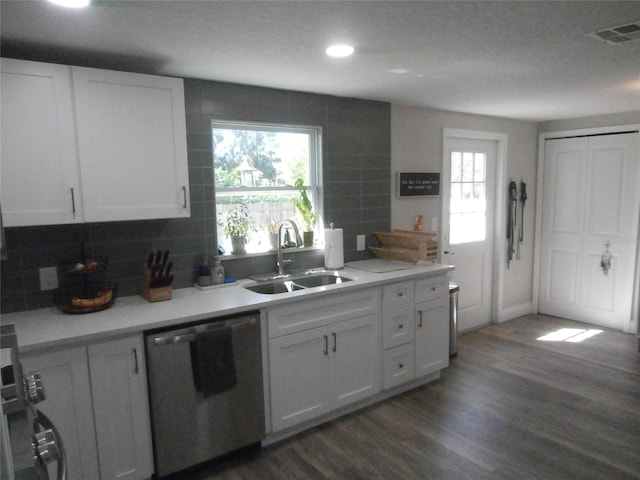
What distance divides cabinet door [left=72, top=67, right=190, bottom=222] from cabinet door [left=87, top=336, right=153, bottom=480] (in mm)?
695

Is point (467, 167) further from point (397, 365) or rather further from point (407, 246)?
point (397, 365)

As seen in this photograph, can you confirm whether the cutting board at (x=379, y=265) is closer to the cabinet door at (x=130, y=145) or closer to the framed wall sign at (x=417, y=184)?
the framed wall sign at (x=417, y=184)

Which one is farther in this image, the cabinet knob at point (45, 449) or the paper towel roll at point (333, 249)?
the paper towel roll at point (333, 249)

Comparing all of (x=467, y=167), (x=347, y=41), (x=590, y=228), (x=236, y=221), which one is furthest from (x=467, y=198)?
(x=347, y=41)

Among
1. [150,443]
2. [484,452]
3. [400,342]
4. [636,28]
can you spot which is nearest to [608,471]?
[484,452]

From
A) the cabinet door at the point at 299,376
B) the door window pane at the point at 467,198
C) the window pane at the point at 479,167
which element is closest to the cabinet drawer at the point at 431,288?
the cabinet door at the point at 299,376

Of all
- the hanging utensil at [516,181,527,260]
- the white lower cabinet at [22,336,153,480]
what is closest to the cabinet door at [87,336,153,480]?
the white lower cabinet at [22,336,153,480]

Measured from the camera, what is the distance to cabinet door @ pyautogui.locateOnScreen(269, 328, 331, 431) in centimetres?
253

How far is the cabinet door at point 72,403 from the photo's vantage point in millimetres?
1877

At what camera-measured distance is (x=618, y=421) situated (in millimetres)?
2783

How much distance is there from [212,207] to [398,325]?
5.12 feet

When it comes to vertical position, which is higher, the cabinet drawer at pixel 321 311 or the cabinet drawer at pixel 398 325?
the cabinet drawer at pixel 321 311

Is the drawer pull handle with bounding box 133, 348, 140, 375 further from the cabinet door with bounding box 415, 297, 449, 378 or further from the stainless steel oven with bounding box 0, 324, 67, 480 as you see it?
the cabinet door with bounding box 415, 297, 449, 378

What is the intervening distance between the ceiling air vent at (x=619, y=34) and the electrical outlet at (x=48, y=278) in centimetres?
296
